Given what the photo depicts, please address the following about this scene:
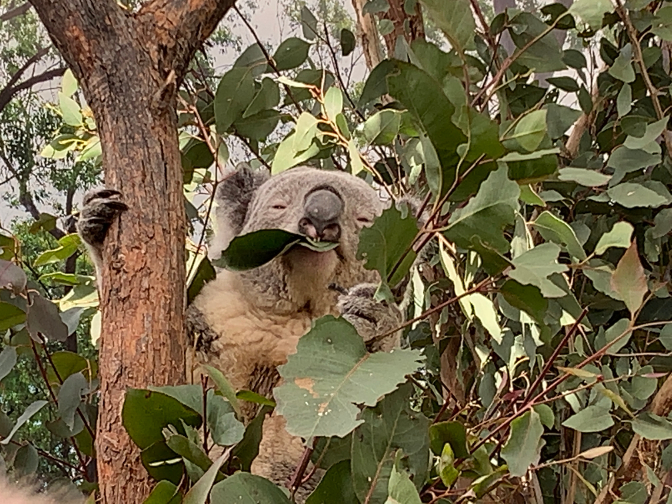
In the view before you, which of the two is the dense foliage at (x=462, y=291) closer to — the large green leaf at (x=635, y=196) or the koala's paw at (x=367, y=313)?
the large green leaf at (x=635, y=196)

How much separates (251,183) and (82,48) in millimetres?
613

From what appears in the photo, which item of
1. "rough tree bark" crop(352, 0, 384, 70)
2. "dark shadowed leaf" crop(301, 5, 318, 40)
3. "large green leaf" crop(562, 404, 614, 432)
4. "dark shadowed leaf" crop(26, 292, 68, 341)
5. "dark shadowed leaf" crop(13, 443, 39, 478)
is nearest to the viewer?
"large green leaf" crop(562, 404, 614, 432)

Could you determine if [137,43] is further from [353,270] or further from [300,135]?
[353,270]

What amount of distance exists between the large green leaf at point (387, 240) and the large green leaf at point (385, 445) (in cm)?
12

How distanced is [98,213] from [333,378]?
479mm

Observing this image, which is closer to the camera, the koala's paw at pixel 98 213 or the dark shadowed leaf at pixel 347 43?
the koala's paw at pixel 98 213

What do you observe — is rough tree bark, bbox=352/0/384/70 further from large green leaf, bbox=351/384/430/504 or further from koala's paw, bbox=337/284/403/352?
large green leaf, bbox=351/384/430/504

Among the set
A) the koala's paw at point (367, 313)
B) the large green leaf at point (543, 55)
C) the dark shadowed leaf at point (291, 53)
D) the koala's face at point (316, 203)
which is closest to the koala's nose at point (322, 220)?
the koala's face at point (316, 203)

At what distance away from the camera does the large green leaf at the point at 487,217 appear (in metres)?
0.61

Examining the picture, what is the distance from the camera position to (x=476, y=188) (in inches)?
26.4

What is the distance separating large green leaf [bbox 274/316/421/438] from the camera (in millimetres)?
555

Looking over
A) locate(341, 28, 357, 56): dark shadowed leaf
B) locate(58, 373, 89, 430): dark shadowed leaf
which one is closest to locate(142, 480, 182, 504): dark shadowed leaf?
locate(58, 373, 89, 430): dark shadowed leaf

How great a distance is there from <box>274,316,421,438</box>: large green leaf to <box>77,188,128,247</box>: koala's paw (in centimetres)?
34

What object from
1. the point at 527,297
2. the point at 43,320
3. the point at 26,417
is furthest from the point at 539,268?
the point at 26,417
